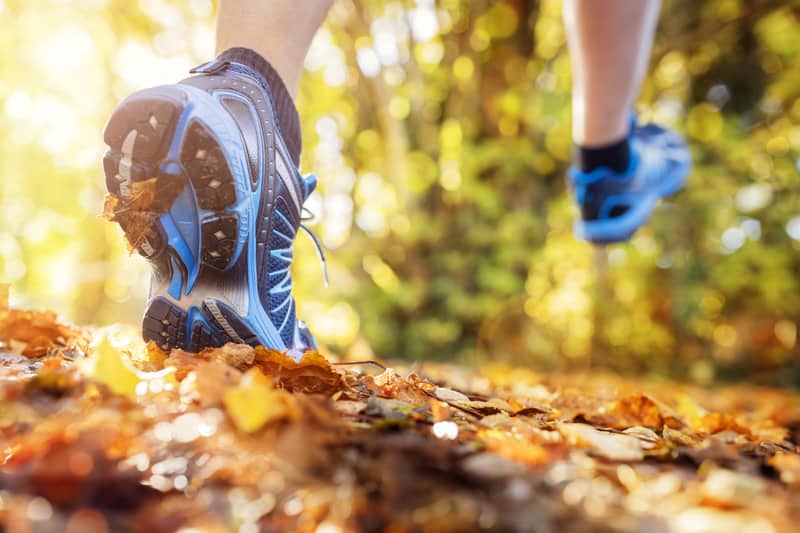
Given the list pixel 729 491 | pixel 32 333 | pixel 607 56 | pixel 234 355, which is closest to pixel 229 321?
pixel 234 355

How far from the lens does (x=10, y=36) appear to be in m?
8.16

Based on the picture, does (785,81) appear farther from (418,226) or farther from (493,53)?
(418,226)

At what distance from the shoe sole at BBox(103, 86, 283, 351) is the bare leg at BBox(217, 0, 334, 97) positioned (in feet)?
0.78

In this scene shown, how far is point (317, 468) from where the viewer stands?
2.10 feet

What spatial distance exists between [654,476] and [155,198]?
3.03ft

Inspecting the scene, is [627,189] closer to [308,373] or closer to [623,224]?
[623,224]

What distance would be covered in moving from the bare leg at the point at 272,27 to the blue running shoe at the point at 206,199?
87 mm

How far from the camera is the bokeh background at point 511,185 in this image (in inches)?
199

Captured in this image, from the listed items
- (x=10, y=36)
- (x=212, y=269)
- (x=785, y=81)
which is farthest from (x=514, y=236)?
(x=10, y=36)

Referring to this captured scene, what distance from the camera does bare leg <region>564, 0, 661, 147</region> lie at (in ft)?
5.76

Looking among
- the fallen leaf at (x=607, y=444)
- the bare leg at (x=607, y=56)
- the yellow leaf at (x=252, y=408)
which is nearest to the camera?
the yellow leaf at (x=252, y=408)

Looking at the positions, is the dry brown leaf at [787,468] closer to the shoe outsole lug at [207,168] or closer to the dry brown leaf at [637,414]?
the dry brown leaf at [637,414]

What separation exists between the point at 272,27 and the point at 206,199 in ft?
1.33

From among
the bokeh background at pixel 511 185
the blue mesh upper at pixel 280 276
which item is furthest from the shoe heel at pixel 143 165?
the bokeh background at pixel 511 185
